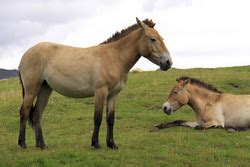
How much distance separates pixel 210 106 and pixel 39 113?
239 inches

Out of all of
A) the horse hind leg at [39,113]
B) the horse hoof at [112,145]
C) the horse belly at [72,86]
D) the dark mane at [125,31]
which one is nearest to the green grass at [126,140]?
the horse hoof at [112,145]

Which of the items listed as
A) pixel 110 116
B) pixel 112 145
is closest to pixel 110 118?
pixel 110 116

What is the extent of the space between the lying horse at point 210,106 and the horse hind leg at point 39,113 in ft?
14.9

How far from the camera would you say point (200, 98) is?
1662 cm

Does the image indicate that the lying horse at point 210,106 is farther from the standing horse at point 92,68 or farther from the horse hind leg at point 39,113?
the horse hind leg at point 39,113

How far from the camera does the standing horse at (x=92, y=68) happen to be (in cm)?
1209

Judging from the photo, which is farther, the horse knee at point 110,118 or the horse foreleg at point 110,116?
the horse knee at point 110,118

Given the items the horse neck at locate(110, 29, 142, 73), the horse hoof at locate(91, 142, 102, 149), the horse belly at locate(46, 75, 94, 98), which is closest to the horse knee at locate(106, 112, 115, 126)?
the horse hoof at locate(91, 142, 102, 149)

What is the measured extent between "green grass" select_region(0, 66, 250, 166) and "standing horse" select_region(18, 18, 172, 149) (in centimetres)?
92

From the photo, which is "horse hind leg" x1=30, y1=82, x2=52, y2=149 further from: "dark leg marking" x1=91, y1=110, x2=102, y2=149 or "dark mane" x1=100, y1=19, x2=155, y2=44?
"dark mane" x1=100, y1=19, x2=155, y2=44

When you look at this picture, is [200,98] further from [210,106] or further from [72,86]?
[72,86]

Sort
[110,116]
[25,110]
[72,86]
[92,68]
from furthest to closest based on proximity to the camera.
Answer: [25,110], [110,116], [72,86], [92,68]

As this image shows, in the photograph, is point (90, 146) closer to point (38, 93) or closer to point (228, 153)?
point (38, 93)

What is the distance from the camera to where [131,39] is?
12.6 metres
